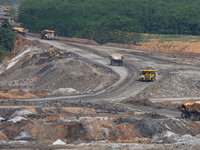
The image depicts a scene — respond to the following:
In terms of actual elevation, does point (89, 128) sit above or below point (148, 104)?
above

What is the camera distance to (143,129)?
68.1 feet

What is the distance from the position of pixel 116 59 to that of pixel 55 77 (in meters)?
11.0

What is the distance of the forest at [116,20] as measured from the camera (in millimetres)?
75938

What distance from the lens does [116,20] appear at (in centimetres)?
7694

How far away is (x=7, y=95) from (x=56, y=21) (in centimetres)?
6530

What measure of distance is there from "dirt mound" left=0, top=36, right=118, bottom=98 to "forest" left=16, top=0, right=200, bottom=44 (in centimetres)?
2398

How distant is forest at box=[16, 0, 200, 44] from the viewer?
7594cm

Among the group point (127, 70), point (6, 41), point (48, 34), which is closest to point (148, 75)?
point (127, 70)

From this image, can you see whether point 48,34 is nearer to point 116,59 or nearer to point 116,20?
point 116,20

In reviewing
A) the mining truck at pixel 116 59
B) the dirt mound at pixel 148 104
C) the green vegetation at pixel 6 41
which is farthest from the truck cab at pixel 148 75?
the green vegetation at pixel 6 41

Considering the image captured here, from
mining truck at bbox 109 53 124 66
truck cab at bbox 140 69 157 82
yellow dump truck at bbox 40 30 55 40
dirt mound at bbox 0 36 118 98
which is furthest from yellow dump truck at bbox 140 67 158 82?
yellow dump truck at bbox 40 30 55 40

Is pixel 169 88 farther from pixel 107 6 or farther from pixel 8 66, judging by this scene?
pixel 107 6

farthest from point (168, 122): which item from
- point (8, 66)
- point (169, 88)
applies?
point (8, 66)

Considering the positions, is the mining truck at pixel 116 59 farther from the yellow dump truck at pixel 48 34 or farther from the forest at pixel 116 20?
the yellow dump truck at pixel 48 34
